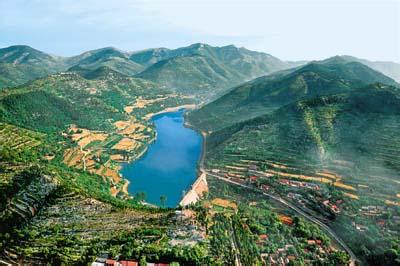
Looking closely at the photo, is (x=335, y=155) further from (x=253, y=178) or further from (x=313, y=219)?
(x=313, y=219)

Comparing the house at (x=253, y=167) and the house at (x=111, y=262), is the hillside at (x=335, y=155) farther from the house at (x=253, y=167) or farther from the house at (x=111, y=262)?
the house at (x=111, y=262)

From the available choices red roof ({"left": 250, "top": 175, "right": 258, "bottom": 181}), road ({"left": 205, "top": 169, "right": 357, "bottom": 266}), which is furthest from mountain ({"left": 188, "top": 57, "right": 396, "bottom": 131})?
road ({"left": 205, "top": 169, "right": 357, "bottom": 266})

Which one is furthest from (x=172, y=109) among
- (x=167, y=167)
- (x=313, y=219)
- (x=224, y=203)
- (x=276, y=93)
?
(x=313, y=219)

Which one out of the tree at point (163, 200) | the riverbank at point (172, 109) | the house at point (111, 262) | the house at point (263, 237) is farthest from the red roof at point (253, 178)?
the riverbank at point (172, 109)

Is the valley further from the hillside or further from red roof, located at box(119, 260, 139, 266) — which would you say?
red roof, located at box(119, 260, 139, 266)

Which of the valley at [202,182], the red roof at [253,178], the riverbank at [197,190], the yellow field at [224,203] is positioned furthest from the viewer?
the red roof at [253,178]

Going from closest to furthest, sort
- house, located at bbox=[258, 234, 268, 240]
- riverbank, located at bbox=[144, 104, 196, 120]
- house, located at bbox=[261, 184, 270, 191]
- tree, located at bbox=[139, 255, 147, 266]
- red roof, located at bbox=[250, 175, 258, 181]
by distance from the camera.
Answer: tree, located at bbox=[139, 255, 147, 266] < house, located at bbox=[258, 234, 268, 240] < house, located at bbox=[261, 184, 270, 191] < red roof, located at bbox=[250, 175, 258, 181] < riverbank, located at bbox=[144, 104, 196, 120]
